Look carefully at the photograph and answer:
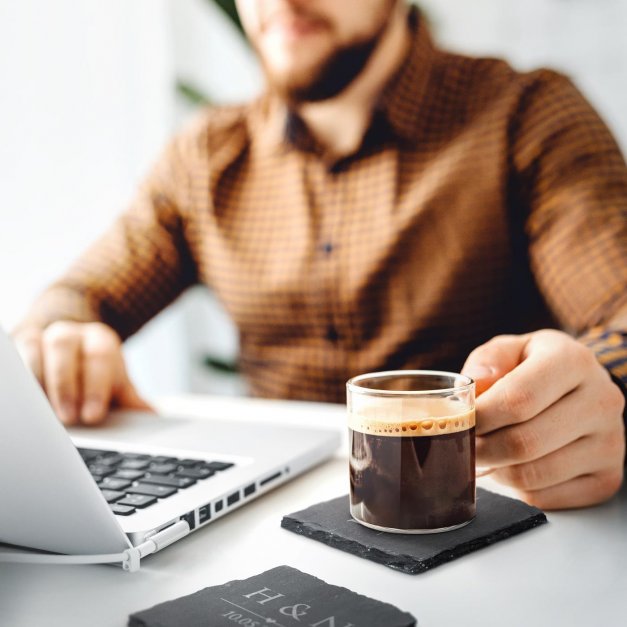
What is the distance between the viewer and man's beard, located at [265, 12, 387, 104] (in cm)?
125

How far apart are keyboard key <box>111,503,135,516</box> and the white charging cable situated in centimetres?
3

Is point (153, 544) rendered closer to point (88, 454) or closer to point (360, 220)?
point (88, 454)

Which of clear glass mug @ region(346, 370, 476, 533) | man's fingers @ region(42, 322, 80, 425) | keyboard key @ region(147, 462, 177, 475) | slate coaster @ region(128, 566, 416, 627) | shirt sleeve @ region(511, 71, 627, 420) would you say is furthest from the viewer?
shirt sleeve @ region(511, 71, 627, 420)

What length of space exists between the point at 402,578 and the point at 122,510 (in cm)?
20

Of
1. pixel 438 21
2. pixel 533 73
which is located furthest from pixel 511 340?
pixel 438 21

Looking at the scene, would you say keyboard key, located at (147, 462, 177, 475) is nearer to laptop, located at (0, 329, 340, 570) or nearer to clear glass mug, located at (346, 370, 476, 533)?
laptop, located at (0, 329, 340, 570)

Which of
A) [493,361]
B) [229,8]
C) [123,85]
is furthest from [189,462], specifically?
[123,85]

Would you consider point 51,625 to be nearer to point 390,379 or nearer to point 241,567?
point 241,567

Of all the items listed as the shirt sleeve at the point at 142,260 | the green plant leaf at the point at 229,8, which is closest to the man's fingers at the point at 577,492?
the shirt sleeve at the point at 142,260

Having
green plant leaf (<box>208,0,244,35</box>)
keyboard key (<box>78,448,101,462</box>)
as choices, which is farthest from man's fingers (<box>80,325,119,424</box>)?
green plant leaf (<box>208,0,244,35</box>)

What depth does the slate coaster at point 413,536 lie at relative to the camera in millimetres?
479

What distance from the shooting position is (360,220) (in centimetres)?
121

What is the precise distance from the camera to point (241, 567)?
0.49 m

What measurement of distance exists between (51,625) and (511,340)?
0.39 metres
